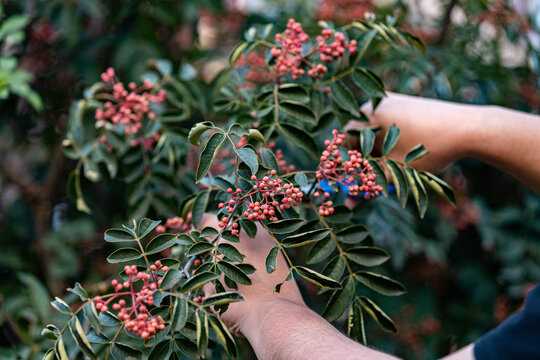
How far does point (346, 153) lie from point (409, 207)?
95 centimetres

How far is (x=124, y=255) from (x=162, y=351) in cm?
14

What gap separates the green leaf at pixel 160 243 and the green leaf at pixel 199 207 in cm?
8

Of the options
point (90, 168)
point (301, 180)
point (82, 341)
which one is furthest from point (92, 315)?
point (90, 168)

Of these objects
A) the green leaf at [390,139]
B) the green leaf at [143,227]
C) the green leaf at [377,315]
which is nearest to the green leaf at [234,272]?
the green leaf at [143,227]

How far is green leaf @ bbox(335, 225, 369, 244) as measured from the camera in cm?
86

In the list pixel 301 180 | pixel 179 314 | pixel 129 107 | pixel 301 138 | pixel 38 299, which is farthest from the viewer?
pixel 38 299

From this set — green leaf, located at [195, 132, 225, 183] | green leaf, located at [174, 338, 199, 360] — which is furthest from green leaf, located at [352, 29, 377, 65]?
green leaf, located at [174, 338, 199, 360]

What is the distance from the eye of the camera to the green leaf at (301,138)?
2.94 feet

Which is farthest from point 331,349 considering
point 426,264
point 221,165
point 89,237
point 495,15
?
point 495,15

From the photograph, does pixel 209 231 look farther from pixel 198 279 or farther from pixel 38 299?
pixel 38 299

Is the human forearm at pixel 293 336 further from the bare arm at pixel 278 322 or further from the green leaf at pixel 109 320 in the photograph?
the green leaf at pixel 109 320

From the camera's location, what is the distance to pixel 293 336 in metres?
0.71

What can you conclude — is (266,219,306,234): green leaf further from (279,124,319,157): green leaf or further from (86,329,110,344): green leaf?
(86,329,110,344): green leaf

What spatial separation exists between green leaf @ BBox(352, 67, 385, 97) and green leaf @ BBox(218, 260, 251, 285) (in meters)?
0.38
